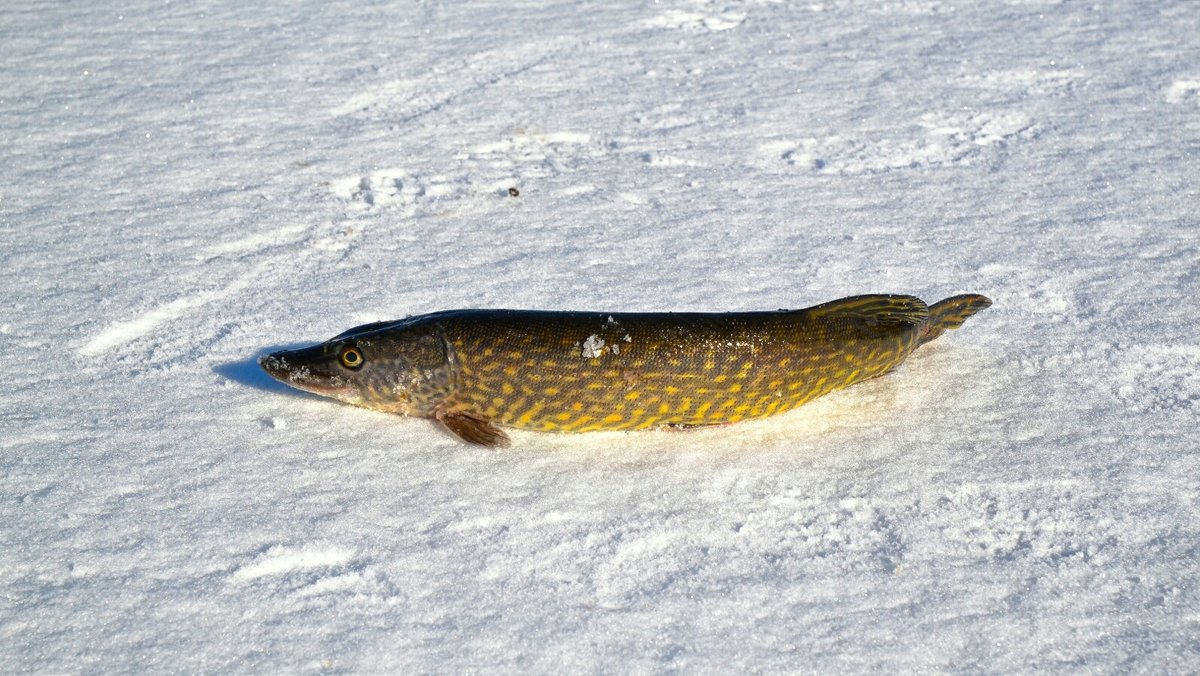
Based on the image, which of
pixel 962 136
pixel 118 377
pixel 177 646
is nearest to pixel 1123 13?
pixel 962 136

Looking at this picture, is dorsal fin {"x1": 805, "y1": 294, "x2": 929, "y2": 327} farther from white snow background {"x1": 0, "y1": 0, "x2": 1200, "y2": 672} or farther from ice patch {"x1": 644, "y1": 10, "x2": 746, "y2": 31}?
ice patch {"x1": 644, "y1": 10, "x2": 746, "y2": 31}

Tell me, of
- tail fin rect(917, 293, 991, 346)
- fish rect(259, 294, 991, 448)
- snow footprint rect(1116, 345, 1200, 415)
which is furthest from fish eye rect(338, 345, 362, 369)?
snow footprint rect(1116, 345, 1200, 415)

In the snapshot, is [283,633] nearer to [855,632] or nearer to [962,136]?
[855,632]

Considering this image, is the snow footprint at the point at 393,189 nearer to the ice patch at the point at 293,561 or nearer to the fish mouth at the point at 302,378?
the fish mouth at the point at 302,378

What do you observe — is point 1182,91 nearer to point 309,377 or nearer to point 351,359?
point 351,359

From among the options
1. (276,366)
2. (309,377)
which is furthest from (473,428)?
(276,366)

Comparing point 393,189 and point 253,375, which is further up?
point 393,189
